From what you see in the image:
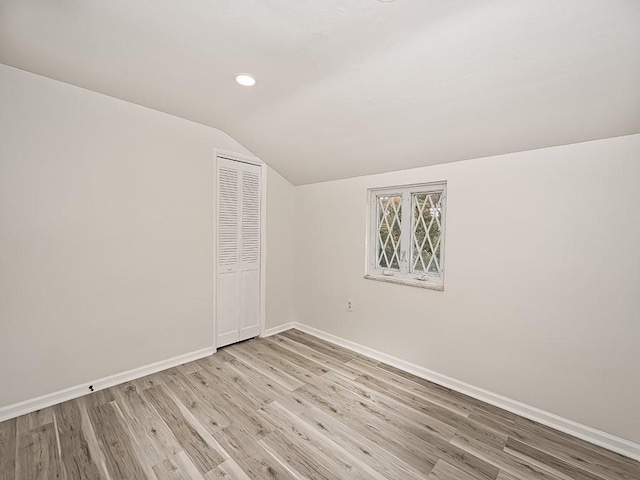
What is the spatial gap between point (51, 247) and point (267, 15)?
92.4 inches

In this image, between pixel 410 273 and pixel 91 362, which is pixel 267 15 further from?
pixel 91 362

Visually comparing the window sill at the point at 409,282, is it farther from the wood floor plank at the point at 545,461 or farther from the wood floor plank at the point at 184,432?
the wood floor plank at the point at 184,432

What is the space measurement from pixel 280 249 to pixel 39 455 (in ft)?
9.18

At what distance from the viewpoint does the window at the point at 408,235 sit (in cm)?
287

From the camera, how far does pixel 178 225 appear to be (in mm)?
3027

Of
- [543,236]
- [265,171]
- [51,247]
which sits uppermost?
[265,171]

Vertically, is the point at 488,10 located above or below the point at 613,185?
above

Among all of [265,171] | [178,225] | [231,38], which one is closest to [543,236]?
[231,38]

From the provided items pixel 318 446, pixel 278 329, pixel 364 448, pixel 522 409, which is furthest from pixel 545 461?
pixel 278 329

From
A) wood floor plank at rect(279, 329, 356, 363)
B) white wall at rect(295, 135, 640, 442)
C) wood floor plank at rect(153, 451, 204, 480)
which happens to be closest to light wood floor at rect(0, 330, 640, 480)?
wood floor plank at rect(153, 451, 204, 480)

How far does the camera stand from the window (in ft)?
9.41

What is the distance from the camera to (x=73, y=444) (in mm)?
1949

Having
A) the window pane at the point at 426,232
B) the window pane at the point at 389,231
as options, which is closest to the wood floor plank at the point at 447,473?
the window pane at the point at 426,232

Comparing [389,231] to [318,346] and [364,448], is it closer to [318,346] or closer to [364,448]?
[318,346]
